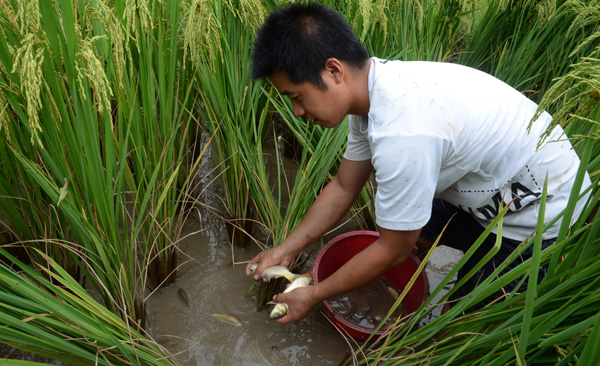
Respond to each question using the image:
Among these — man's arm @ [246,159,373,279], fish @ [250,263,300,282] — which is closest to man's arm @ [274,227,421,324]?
fish @ [250,263,300,282]

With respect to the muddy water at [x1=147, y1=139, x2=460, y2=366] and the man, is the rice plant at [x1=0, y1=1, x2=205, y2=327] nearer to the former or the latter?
the muddy water at [x1=147, y1=139, x2=460, y2=366]

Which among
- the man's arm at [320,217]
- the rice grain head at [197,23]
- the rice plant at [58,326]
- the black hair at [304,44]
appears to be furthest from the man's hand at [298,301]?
the rice grain head at [197,23]

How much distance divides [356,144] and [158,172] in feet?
2.47

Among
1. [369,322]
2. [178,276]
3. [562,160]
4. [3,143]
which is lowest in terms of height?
[369,322]

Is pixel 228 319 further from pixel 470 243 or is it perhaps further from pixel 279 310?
pixel 470 243

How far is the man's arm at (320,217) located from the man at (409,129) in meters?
0.21

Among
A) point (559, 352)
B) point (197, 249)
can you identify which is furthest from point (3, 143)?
point (559, 352)

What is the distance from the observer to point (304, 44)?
1.20 m

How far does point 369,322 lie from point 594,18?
1702 mm

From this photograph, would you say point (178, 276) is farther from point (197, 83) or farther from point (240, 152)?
point (197, 83)

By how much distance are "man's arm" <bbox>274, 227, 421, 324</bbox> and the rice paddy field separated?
6.9 inches

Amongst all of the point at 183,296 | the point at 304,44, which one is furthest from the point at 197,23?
the point at 183,296

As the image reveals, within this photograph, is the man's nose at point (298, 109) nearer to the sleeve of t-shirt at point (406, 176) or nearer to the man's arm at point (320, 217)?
the sleeve of t-shirt at point (406, 176)

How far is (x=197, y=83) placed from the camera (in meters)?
1.94
